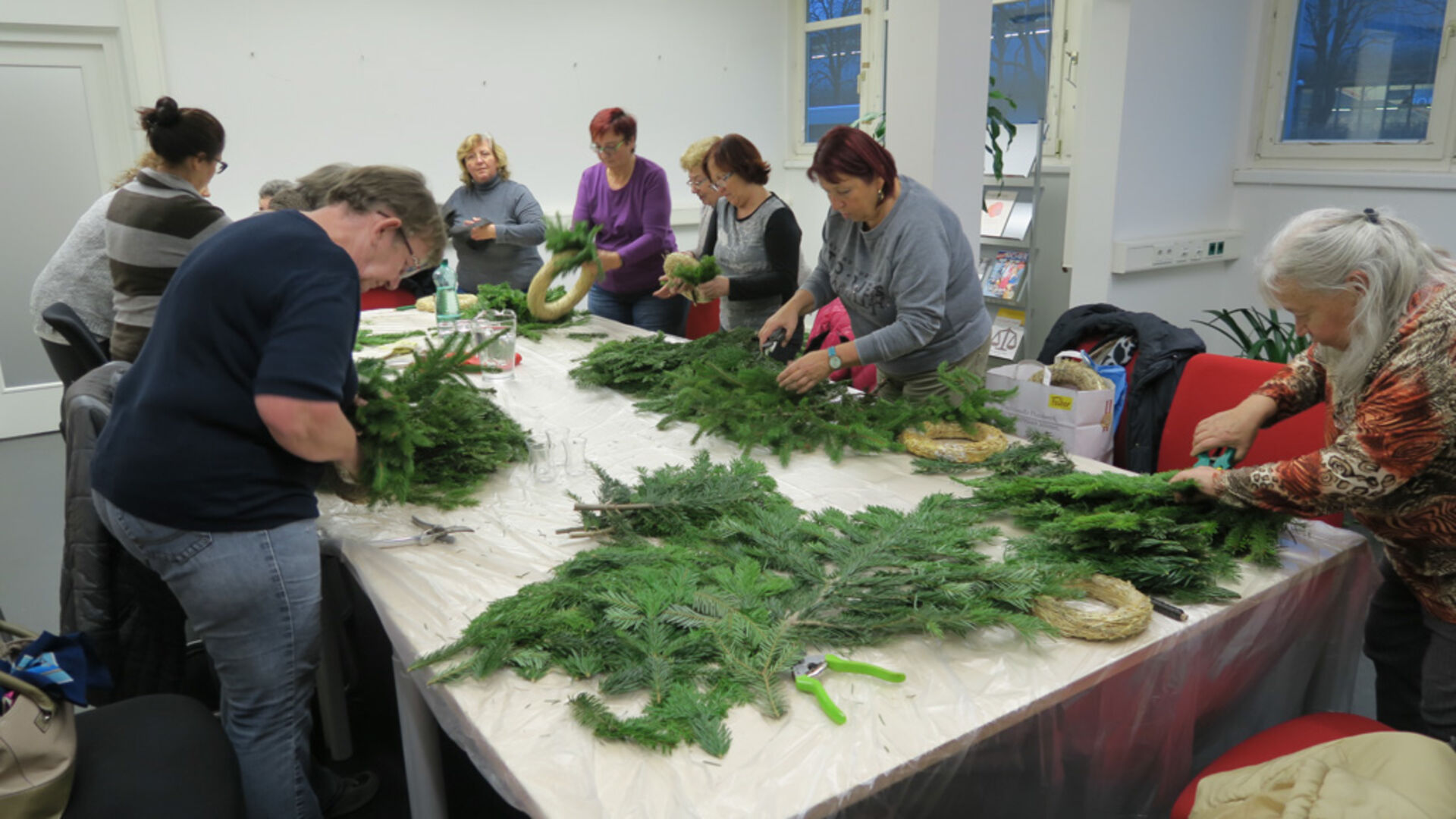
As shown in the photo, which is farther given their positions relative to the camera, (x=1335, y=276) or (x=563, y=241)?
(x=563, y=241)

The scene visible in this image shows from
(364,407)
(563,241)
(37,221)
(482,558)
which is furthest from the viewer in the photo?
(37,221)

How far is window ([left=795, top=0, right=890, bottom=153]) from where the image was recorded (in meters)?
6.65

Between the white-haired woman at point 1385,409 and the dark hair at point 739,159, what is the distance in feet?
7.08

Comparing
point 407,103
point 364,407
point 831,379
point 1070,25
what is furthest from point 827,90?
point 364,407

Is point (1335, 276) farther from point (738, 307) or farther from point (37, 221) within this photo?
point (37, 221)

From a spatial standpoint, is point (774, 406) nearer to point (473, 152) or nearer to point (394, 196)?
point (394, 196)

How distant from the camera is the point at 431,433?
2.14m

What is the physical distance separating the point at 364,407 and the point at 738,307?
2.04m

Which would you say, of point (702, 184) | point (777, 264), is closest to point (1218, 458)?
point (777, 264)

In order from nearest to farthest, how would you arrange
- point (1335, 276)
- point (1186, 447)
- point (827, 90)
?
point (1335, 276) < point (1186, 447) < point (827, 90)

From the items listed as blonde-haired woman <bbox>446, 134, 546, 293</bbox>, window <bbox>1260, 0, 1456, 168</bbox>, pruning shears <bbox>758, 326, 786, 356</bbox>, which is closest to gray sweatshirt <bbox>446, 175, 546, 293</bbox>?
blonde-haired woman <bbox>446, 134, 546, 293</bbox>

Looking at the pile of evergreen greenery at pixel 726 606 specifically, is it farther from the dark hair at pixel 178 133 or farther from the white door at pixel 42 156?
the white door at pixel 42 156

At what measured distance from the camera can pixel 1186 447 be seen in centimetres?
255

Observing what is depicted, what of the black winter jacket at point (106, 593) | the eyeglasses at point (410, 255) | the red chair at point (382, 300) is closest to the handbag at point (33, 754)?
the black winter jacket at point (106, 593)
